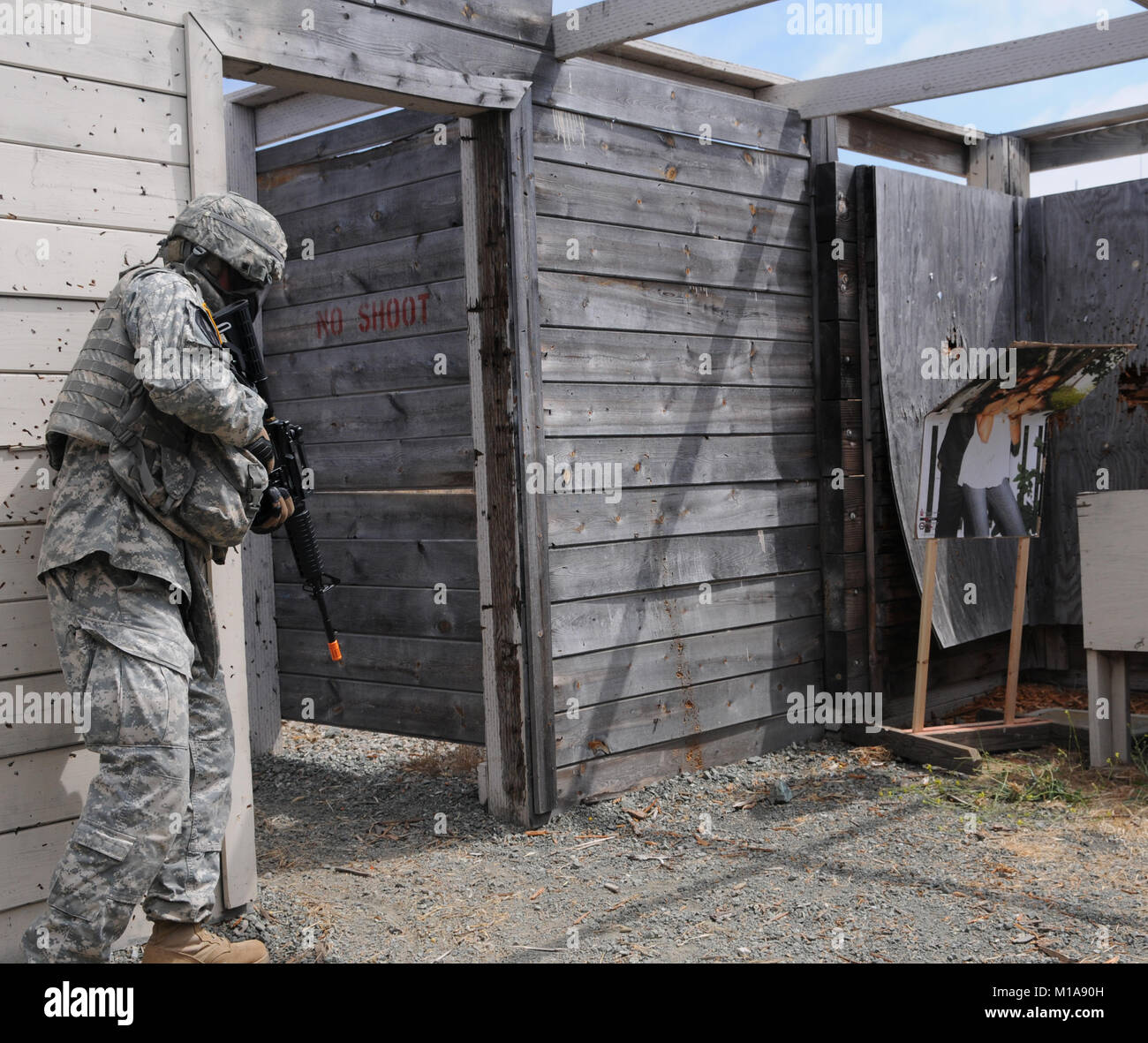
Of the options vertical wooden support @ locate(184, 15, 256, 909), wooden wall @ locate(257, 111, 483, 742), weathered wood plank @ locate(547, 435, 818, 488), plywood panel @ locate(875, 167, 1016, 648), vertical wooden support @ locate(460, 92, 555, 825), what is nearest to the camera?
vertical wooden support @ locate(184, 15, 256, 909)

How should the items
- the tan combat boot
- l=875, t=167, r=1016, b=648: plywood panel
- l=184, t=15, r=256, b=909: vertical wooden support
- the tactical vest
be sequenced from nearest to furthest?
1. the tactical vest
2. the tan combat boot
3. l=184, t=15, r=256, b=909: vertical wooden support
4. l=875, t=167, r=1016, b=648: plywood panel

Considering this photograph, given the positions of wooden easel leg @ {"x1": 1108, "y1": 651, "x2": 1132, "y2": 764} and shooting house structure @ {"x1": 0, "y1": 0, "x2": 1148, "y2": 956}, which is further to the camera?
wooden easel leg @ {"x1": 1108, "y1": 651, "x2": 1132, "y2": 764}

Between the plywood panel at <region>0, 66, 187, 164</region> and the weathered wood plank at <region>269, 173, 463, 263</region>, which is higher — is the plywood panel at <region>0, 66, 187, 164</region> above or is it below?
below

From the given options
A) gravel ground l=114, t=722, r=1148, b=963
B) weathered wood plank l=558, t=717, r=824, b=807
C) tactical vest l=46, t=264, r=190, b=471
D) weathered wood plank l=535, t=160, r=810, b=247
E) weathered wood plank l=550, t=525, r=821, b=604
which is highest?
weathered wood plank l=535, t=160, r=810, b=247

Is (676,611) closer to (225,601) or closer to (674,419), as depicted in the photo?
(674,419)

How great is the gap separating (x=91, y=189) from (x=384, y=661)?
3.06 m

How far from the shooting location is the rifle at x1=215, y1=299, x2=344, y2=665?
346 cm

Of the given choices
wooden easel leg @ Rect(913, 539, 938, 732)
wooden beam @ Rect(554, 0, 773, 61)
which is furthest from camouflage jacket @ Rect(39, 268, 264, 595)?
wooden easel leg @ Rect(913, 539, 938, 732)

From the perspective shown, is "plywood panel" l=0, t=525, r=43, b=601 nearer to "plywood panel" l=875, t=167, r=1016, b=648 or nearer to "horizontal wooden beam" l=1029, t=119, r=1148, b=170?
"plywood panel" l=875, t=167, r=1016, b=648

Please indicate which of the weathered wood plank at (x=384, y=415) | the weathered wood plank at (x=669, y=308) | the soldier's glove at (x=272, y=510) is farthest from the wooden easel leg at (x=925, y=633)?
the soldier's glove at (x=272, y=510)

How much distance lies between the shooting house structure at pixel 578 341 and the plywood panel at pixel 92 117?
0.01 m

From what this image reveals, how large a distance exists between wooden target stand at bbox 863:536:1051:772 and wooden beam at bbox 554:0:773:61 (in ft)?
8.50

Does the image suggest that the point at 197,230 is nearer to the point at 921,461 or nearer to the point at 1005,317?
the point at 921,461

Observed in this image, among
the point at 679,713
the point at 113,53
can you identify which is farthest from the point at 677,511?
the point at 113,53
